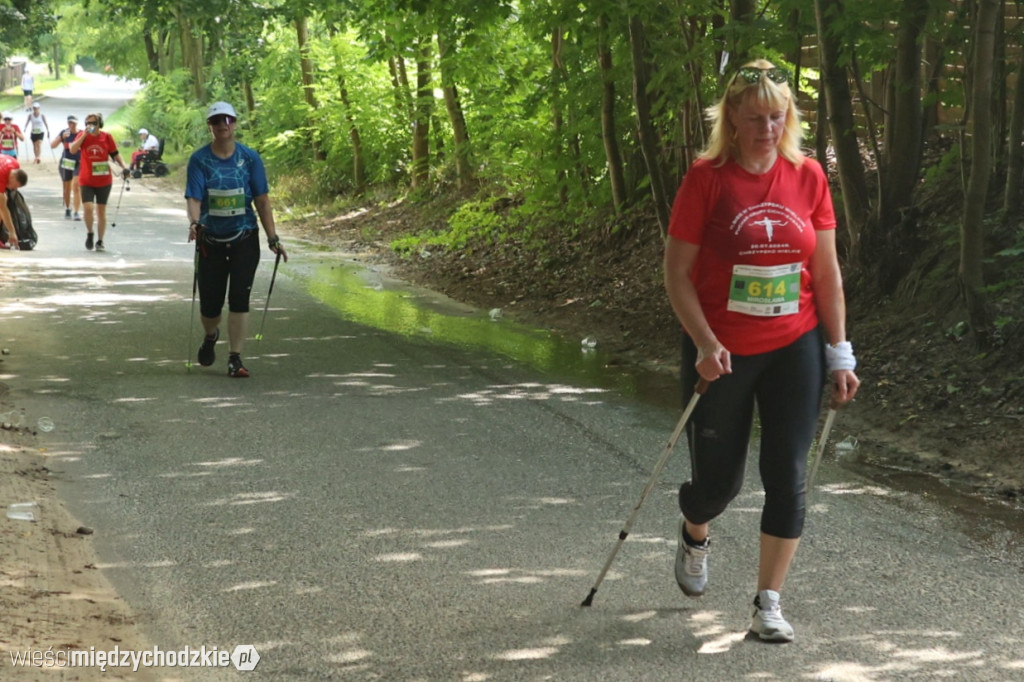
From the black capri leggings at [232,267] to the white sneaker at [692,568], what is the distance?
5751mm

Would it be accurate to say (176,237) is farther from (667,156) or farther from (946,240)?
(946,240)

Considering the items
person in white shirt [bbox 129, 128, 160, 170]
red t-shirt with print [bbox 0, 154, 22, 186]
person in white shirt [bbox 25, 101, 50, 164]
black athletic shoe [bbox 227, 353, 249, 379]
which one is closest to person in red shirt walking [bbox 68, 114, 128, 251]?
red t-shirt with print [bbox 0, 154, 22, 186]

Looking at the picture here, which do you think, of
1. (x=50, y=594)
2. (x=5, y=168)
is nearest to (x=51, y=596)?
(x=50, y=594)

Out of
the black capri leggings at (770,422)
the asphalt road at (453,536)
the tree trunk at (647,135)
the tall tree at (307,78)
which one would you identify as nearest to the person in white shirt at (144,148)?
the tall tree at (307,78)

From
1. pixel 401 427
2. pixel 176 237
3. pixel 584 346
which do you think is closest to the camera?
pixel 401 427

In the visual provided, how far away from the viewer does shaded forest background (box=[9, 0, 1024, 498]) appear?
9.29m

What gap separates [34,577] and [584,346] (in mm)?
7288

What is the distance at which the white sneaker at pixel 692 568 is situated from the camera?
5223 millimetres

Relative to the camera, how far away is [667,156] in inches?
619

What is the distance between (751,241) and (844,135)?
276 inches

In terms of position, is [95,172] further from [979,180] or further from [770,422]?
[770,422]

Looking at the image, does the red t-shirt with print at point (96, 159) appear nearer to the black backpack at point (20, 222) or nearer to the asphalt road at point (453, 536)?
the black backpack at point (20, 222)

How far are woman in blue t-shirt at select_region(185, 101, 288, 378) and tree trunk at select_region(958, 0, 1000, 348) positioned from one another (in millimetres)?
5055

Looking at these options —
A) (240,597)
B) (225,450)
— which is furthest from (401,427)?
(240,597)
